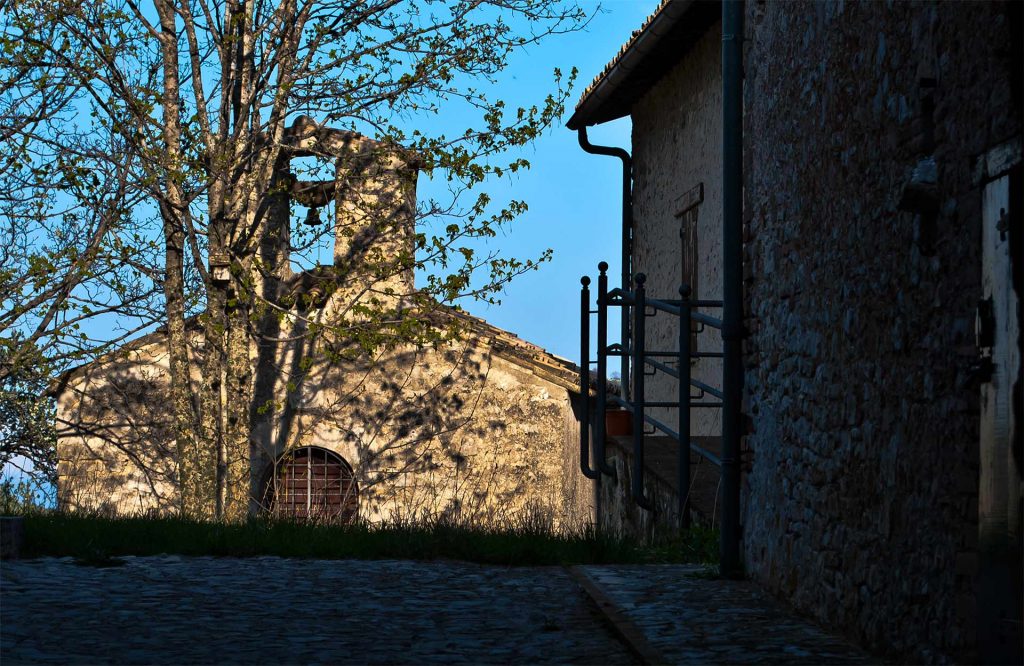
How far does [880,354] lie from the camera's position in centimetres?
421

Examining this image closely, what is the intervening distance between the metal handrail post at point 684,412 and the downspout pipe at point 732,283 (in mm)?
566

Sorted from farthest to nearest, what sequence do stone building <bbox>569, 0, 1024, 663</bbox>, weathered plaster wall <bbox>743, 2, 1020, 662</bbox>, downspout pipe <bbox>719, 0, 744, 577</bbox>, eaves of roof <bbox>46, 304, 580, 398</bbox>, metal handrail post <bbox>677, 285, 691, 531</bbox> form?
eaves of roof <bbox>46, 304, 580, 398</bbox> < metal handrail post <bbox>677, 285, 691, 531</bbox> < downspout pipe <bbox>719, 0, 744, 577</bbox> < weathered plaster wall <bbox>743, 2, 1020, 662</bbox> < stone building <bbox>569, 0, 1024, 663</bbox>

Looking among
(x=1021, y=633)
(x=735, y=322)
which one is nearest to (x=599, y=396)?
(x=735, y=322)

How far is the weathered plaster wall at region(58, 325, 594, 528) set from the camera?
46.3 ft

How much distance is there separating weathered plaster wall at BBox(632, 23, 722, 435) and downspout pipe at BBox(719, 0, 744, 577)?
345cm

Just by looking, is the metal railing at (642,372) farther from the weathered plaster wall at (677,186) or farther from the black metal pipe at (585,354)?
the weathered plaster wall at (677,186)

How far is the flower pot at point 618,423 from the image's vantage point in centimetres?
1051

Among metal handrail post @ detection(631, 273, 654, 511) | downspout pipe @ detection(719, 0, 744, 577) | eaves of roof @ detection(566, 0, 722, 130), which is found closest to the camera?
downspout pipe @ detection(719, 0, 744, 577)

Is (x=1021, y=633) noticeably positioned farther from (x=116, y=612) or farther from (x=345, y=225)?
(x=345, y=225)

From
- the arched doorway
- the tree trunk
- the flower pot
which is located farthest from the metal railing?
the arched doorway

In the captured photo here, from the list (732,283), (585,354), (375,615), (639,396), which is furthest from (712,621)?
(585,354)

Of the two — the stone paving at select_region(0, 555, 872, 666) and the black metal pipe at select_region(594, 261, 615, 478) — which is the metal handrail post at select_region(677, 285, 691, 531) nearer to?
the stone paving at select_region(0, 555, 872, 666)

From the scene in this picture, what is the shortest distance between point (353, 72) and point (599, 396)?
180 inches

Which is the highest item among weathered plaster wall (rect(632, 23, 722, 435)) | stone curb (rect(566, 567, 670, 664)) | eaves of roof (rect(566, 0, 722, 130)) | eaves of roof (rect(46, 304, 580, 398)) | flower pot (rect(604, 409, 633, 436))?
eaves of roof (rect(566, 0, 722, 130))
